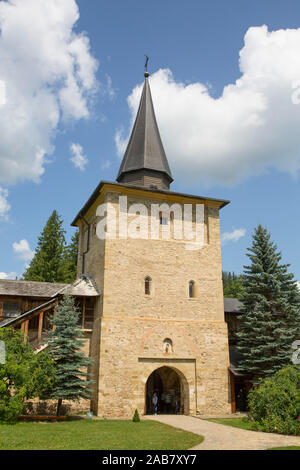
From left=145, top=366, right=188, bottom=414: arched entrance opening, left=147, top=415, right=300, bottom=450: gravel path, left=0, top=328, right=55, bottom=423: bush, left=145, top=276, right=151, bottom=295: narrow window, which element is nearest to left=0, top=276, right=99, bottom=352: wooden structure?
left=145, top=276, right=151, bottom=295: narrow window

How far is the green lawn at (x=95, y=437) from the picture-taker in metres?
10.2

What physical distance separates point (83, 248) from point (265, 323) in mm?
12195

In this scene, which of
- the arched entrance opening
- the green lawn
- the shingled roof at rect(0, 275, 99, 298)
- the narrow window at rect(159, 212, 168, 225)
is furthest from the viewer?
the narrow window at rect(159, 212, 168, 225)

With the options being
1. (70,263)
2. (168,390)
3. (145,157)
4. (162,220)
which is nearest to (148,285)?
(162,220)

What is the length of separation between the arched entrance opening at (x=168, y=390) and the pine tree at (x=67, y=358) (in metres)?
5.06

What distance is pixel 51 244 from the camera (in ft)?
125

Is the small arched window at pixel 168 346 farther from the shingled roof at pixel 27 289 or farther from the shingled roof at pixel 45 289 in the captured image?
the shingled roof at pixel 27 289

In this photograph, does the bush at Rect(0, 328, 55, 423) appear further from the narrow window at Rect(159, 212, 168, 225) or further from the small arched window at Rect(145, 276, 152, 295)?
the narrow window at Rect(159, 212, 168, 225)

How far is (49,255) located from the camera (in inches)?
1489

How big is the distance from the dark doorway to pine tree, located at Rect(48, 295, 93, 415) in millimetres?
6072

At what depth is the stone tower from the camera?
18.7m

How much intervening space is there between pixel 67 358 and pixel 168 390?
27.5ft

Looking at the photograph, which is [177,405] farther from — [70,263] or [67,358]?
[70,263]
